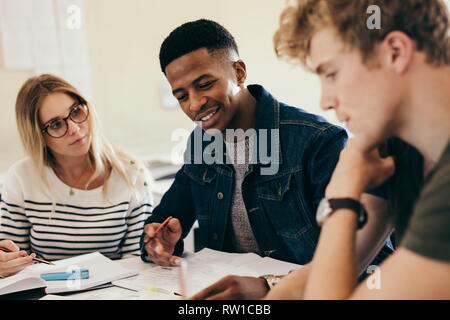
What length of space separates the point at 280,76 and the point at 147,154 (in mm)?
956

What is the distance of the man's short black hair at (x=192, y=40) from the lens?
51.2 inches

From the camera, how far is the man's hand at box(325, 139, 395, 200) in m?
0.76

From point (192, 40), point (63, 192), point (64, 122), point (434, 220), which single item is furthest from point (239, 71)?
point (434, 220)

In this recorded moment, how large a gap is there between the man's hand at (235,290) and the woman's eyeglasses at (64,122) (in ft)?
2.94

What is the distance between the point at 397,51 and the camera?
0.65 meters

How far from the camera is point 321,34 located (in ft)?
2.34

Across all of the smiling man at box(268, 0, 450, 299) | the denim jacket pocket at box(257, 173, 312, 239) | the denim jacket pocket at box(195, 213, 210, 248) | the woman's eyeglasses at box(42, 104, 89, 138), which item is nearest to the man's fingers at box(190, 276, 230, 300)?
the smiling man at box(268, 0, 450, 299)

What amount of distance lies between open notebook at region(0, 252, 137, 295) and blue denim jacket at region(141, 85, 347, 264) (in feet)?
0.40

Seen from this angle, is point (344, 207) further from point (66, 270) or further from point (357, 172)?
point (66, 270)

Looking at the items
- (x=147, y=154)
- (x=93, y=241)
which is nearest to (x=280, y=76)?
(x=147, y=154)

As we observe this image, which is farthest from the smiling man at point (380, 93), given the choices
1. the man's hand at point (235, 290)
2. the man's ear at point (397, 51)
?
the man's hand at point (235, 290)

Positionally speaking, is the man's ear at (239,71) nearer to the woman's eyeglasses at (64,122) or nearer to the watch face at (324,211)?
the woman's eyeglasses at (64,122)

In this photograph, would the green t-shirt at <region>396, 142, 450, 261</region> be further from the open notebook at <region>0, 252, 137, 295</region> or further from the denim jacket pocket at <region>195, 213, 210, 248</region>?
the denim jacket pocket at <region>195, 213, 210, 248</region>
